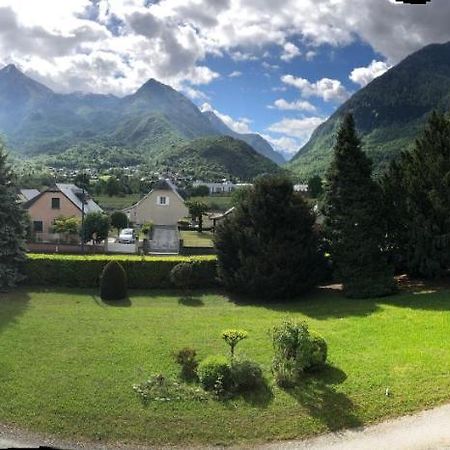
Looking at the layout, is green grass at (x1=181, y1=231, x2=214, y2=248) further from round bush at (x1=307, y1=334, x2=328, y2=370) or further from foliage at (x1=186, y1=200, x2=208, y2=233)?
round bush at (x1=307, y1=334, x2=328, y2=370)

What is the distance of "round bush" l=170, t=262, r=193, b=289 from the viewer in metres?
30.8

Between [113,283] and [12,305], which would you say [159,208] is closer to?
[113,283]

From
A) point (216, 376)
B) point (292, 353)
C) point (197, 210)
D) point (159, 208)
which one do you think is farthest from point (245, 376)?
point (159, 208)

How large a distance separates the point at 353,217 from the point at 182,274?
1072 centimetres

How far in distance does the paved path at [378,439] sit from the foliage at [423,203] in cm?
1718

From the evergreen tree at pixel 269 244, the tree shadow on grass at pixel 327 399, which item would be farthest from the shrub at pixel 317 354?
the evergreen tree at pixel 269 244

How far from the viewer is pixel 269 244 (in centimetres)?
2869

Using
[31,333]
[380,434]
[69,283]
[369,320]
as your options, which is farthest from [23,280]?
[380,434]

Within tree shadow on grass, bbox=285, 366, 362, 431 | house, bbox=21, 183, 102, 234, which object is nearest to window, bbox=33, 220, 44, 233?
house, bbox=21, 183, 102, 234

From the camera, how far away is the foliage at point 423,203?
94.4 feet


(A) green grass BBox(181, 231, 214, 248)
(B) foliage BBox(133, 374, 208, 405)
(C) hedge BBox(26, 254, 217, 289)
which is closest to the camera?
(B) foliage BBox(133, 374, 208, 405)

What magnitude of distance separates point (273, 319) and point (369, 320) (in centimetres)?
441

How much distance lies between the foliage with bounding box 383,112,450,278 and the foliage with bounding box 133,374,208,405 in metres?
19.0

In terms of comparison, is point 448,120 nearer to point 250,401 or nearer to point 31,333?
point 250,401
